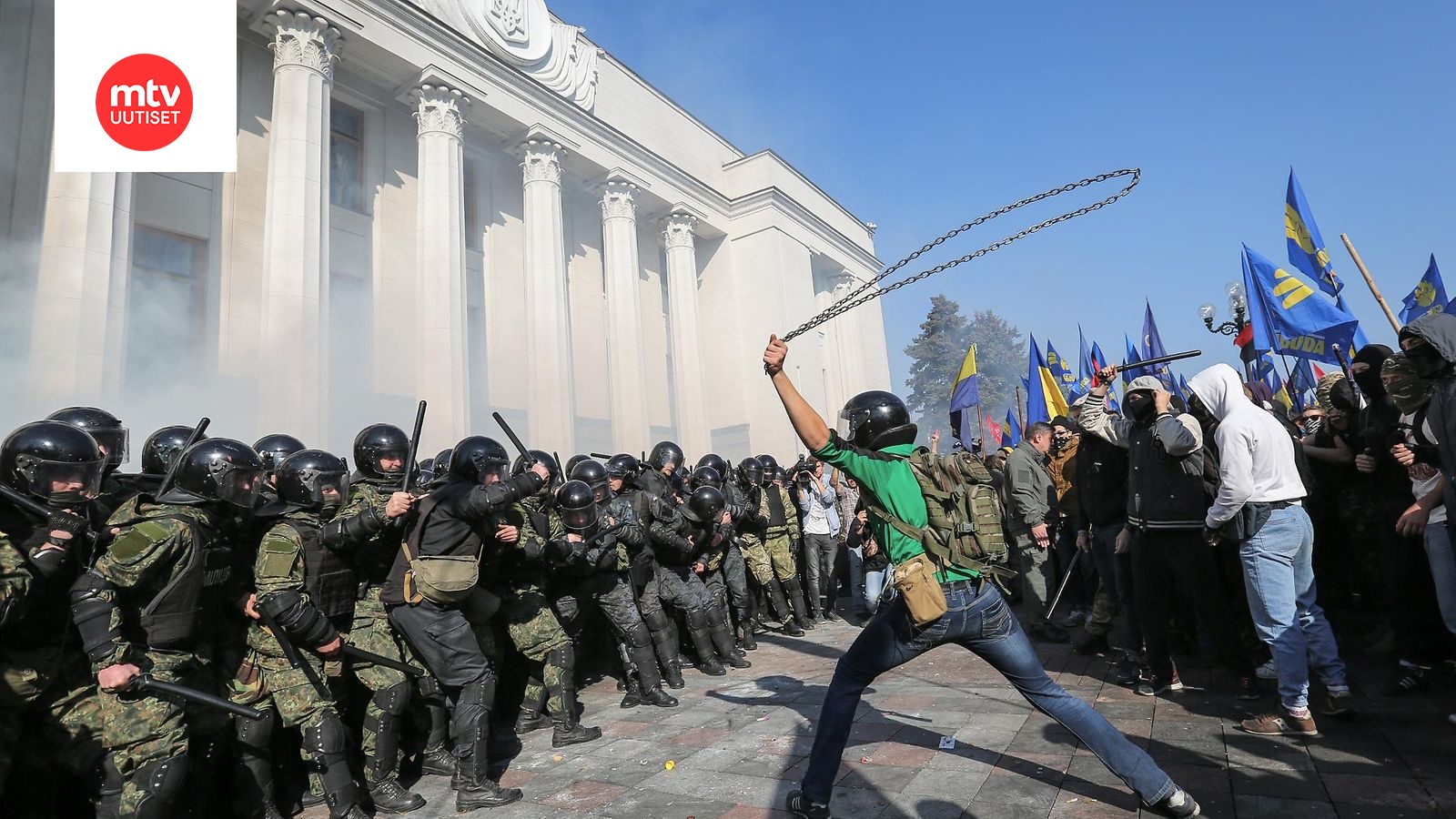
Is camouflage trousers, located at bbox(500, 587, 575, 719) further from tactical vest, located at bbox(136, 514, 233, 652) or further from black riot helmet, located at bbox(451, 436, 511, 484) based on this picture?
tactical vest, located at bbox(136, 514, 233, 652)

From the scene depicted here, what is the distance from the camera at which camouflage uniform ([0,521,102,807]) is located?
2.80 meters

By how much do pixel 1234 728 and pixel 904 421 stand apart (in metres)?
2.62

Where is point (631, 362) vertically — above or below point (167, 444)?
above

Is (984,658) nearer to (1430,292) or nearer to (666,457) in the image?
(666,457)

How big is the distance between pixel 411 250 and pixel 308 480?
15.4m

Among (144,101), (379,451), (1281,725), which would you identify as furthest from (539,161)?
(1281,725)

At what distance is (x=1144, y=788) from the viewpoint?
9.50 ft

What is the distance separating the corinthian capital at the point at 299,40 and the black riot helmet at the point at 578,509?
1301 centimetres

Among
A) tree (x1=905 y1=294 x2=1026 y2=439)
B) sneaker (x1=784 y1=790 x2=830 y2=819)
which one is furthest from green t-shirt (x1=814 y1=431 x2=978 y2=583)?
tree (x1=905 y1=294 x2=1026 y2=439)

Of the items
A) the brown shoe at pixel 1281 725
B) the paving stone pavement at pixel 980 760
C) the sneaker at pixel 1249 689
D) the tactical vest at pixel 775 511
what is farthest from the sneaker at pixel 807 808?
the tactical vest at pixel 775 511

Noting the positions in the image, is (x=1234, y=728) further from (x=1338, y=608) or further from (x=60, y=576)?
(x=60, y=576)

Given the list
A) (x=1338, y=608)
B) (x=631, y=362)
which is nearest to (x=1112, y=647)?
(x=1338, y=608)

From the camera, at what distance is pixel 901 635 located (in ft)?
10.4

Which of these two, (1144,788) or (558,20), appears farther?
(558,20)
